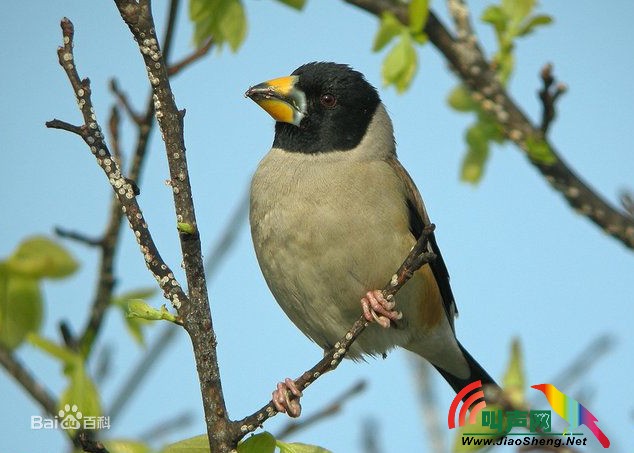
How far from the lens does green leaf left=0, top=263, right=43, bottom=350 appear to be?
2416 millimetres

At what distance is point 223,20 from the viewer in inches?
145

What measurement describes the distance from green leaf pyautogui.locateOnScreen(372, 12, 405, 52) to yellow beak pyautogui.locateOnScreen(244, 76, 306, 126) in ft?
4.92

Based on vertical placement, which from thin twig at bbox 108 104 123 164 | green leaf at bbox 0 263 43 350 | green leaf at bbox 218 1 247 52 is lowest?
green leaf at bbox 0 263 43 350

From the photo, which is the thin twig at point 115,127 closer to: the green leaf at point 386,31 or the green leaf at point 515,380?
the green leaf at point 386,31

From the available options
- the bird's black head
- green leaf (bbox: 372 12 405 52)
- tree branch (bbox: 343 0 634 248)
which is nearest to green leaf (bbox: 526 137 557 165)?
tree branch (bbox: 343 0 634 248)

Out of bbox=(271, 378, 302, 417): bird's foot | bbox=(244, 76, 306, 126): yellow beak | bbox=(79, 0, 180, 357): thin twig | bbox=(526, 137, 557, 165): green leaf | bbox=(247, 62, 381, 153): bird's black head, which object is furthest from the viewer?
bbox=(247, 62, 381, 153): bird's black head

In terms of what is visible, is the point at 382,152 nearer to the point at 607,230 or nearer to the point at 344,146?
the point at 344,146

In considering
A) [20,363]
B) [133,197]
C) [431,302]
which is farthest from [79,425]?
[431,302]

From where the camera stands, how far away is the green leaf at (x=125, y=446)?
2887 millimetres

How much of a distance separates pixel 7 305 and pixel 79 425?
470mm

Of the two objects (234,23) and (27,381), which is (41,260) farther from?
(234,23)

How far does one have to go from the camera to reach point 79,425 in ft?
8.71

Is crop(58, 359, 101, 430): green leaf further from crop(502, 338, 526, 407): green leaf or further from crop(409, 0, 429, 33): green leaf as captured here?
crop(409, 0, 429, 33): green leaf

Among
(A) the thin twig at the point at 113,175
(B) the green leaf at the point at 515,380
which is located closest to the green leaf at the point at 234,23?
(A) the thin twig at the point at 113,175
